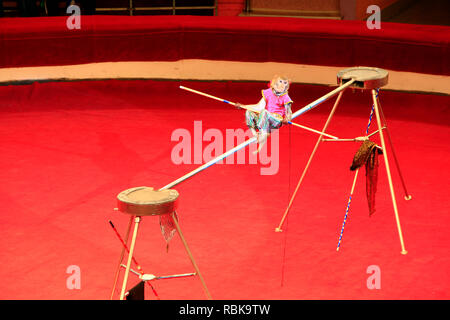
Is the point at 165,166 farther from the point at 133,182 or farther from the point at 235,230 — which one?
the point at 235,230

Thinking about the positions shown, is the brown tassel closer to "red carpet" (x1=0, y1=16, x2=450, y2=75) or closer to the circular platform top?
the circular platform top

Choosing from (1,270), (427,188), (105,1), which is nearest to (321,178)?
(427,188)

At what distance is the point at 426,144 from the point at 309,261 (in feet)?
8.72

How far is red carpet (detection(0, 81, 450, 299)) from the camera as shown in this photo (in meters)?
4.18

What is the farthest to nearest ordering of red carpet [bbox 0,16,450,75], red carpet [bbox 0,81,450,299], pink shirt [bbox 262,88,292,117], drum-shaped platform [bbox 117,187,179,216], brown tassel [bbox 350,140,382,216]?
red carpet [bbox 0,16,450,75]
brown tassel [bbox 350,140,382,216]
red carpet [bbox 0,81,450,299]
pink shirt [bbox 262,88,292,117]
drum-shaped platform [bbox 117,187,179,216]

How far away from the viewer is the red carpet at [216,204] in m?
4.18

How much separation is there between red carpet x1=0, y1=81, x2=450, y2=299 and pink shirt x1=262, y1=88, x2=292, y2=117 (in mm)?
607

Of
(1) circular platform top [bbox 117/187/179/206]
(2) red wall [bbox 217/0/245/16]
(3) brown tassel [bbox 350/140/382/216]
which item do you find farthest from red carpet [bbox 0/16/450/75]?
(1) circular platform top [bbox 117/187/179/206]

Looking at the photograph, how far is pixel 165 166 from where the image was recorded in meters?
6.01

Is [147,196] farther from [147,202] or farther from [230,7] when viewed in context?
[230,7]

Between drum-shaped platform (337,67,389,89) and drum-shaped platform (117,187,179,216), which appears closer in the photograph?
drum-shaped platform (117,187,179,216)

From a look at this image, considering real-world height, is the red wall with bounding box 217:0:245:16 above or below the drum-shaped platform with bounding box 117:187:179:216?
above

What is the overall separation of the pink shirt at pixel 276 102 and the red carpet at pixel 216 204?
1.99 ft

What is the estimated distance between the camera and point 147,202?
118 inches
